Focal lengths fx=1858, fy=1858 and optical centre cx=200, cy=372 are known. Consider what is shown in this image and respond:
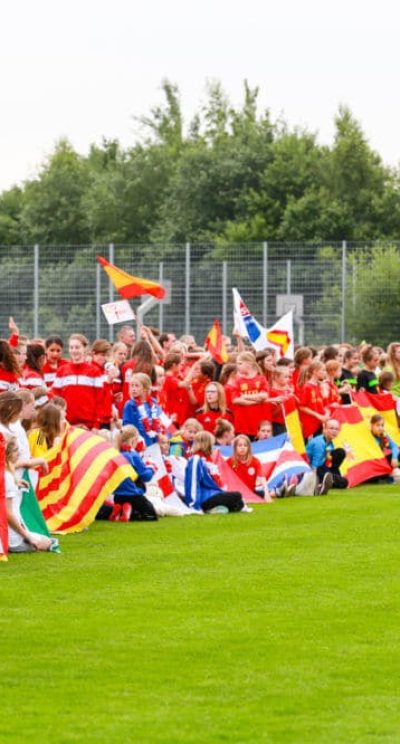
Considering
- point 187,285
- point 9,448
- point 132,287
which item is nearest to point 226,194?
point 187,285

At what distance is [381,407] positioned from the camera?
80.1ft

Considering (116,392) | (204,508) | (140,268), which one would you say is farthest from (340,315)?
(204,508)

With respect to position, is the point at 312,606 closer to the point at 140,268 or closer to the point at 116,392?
the point at 116,392

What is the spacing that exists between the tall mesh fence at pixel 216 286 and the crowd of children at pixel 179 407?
43.5 feet

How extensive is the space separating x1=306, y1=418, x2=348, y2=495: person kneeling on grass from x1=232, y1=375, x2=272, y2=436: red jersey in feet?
2.21

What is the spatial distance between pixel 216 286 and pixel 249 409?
1776cm

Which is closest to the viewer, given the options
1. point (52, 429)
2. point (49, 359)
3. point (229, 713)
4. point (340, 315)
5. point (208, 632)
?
point (229, 713)

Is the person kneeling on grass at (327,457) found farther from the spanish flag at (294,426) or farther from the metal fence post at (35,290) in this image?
the metal fence post at (35,290)

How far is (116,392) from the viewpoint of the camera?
875 inches

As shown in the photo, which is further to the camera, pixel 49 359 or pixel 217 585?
pixel 49 359

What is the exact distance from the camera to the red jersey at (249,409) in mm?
21797

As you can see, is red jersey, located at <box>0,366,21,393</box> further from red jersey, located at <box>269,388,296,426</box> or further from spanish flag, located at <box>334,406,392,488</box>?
spanish flag, located at <box>334,406,392,488</box>

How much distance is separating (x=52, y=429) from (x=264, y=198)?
5196 centimetres

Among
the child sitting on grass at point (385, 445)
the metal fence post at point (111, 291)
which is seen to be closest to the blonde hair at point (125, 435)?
the child sitting on grass at point (385, 445)
